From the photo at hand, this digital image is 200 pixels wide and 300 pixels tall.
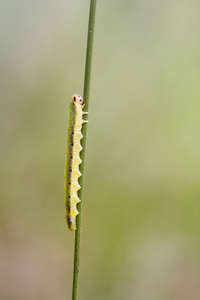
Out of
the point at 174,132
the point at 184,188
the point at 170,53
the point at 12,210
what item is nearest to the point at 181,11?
the point at 170,53

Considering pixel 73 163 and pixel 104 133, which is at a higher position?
pixel 73 163

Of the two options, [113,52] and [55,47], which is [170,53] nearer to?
[113,52]

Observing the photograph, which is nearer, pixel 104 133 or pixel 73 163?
pixel 73 163

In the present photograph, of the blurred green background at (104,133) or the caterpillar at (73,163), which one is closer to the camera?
the caterpillar at (73,163)

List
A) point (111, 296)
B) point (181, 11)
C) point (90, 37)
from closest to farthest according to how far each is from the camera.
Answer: point (90, 37) → point (111, 296) → point (181, 11)
